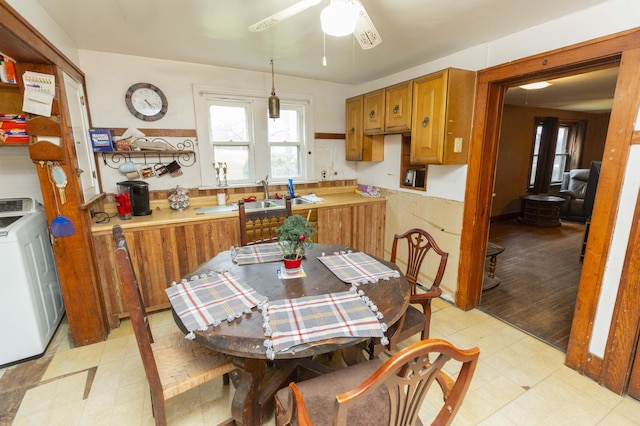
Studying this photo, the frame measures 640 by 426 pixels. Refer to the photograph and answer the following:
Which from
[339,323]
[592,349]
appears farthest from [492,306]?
[339,323]

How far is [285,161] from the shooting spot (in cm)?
363

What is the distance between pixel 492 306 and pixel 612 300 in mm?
1063

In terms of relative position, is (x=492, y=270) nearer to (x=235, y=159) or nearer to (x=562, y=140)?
(x=235, y=159)

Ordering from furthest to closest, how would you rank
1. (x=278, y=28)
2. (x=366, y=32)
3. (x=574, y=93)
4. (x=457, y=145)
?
(x=574, y=93) < (x=457, y=145) < (x=278, y=28) < (x=366, y=32)

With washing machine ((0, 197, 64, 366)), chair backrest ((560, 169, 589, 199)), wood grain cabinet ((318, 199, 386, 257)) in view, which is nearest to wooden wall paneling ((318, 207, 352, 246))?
wood grain cabinet ((318, 199, 386, 257))

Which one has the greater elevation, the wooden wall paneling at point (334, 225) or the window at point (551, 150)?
the window at point (551, 150)

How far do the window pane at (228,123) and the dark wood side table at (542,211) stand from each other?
5.36 meters

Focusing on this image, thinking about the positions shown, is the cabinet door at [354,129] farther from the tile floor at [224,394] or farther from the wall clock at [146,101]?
the tile floor at [224,394]

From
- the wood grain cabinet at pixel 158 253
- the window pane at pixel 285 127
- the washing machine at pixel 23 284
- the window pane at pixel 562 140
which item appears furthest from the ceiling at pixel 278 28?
the window pane at pixel 562 140

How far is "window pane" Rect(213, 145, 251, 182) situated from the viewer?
10.6 ft

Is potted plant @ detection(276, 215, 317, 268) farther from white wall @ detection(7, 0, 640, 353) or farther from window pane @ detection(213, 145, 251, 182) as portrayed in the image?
window pane @ detection(213, 145, 251, 182)

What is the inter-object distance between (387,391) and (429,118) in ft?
7.24

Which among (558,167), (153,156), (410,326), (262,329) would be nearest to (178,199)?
(153,156)

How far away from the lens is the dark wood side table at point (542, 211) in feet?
17.4
